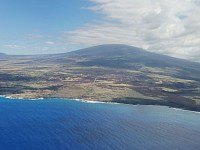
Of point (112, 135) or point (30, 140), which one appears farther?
point (112, 135)

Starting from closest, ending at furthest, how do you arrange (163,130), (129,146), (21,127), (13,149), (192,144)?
(13,149) < (129,146) < (192,144) < (21,127) < (163,130)

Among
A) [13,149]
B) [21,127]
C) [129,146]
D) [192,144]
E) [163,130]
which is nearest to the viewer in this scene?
[13,149]

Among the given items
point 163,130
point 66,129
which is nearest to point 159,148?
point 163,130

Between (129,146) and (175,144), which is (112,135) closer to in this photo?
(129,146)

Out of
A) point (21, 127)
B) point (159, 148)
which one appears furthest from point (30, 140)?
point (159, 148)

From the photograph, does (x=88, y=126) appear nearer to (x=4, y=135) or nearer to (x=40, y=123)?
(x=40, y=123)

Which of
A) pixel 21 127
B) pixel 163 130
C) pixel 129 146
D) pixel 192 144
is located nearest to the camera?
pixel 129 146

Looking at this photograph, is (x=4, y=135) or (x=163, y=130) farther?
(x=163, y=130)

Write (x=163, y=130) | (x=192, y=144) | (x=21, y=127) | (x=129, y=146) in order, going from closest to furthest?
(x=129, y=146)
(x=192, y=144)
(x=21, y=127)
(x=163, y=130)
